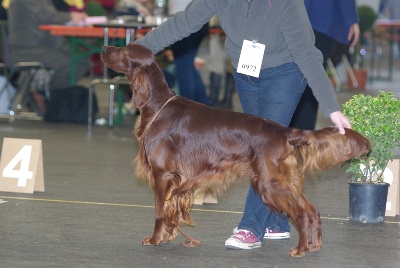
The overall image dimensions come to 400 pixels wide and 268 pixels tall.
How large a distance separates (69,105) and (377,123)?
19.9ft

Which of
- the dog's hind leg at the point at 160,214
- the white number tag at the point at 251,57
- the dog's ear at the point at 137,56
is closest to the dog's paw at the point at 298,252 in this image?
the dog's hind leg at the point at 160,214

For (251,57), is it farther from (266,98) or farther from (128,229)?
(128,229)

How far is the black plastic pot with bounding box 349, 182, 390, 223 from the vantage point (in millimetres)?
5531

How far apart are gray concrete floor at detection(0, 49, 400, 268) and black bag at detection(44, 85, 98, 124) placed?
9.02 feet

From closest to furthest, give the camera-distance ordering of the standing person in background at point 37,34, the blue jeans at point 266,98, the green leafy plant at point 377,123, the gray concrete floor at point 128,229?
the gray concrete floor at point 128,229 → the blue jeans at point 266,98 → the green leafy plant at point 377,123 → the standing person in background at point 37,34

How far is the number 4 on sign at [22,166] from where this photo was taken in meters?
6.33

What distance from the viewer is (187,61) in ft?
32.6

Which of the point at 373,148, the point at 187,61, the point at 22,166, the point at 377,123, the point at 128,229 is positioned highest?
the point at 187,61

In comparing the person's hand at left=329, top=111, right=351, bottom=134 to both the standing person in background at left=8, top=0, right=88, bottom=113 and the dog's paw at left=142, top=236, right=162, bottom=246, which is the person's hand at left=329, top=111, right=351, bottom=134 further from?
the standing person in background at left=8, top=0, right=88, bottom=113

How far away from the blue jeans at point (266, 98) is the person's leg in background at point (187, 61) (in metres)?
4.96

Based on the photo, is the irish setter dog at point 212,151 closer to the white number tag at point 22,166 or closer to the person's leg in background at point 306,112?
the white number tag at point 22,166

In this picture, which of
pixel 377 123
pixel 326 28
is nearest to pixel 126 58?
pixel 377 123

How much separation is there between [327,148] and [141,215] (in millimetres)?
1663

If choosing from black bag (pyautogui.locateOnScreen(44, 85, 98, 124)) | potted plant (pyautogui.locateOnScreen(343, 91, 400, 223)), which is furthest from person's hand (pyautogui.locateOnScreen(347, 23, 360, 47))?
black bag (pyautogui.locateOnScreen(44, 85, 98, 124))
